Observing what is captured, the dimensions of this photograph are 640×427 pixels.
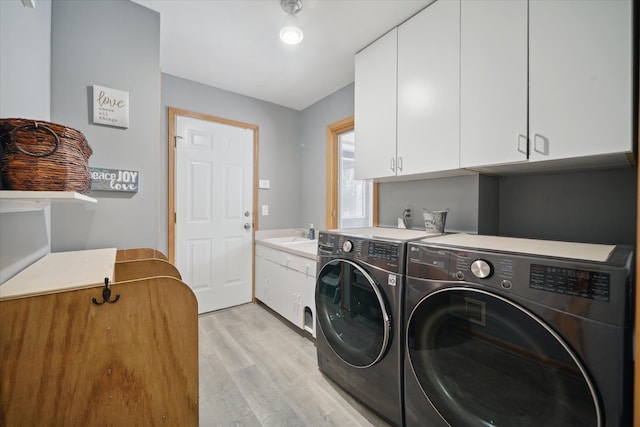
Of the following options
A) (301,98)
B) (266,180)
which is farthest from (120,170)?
(301,98)

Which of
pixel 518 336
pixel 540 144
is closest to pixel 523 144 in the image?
pixel 540 144

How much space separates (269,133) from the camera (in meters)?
3.18

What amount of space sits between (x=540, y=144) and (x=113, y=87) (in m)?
2.41

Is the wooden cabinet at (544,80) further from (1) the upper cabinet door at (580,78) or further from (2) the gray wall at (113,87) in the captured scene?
(2) the gray wall at (113,87)

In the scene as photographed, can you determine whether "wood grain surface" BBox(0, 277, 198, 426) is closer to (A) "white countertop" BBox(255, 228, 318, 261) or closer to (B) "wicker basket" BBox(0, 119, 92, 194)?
(B) "wicker basket" BBox(0, 119, 92, 194)

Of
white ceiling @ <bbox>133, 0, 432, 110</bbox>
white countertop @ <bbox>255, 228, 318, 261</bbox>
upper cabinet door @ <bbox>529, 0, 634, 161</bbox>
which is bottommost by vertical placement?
white countertop @ <bbox>255, 228, 318, 261</bbox>

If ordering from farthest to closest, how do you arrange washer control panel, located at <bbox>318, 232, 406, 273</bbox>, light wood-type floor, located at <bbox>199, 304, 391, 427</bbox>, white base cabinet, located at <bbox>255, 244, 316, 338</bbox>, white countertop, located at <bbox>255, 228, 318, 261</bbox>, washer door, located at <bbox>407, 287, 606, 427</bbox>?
white countertop, located at <bbox>255, 228, 318, 261</bbox>, white base cabinet, located at <bbox>255, 244, 316, 338</bbox>, light wood-type floor, located at <bbox>199, 304, 391, 427</bbox>, washer control panel, located at <bbox>318, 232, 406, 273</bbox>, washer door, located at <bbox>407, 287, 606, 427</bbox>

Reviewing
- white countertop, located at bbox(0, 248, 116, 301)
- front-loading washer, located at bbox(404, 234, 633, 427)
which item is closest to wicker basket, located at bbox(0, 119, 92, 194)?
white countertop, located at bbox(0, 248, 116, 301)

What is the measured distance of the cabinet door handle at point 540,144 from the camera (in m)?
1.18

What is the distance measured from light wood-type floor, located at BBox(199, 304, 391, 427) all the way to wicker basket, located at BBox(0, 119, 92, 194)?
1.39 meters

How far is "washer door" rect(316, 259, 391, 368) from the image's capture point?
1.39m

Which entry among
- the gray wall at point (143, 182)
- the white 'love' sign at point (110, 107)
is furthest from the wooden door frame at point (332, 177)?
the white 'love' sign at point (110, 107)

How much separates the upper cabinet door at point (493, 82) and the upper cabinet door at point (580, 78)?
0.05 meters

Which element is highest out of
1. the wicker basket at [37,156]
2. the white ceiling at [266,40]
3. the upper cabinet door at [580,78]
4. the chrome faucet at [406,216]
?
the white ceiling at [266,40]
